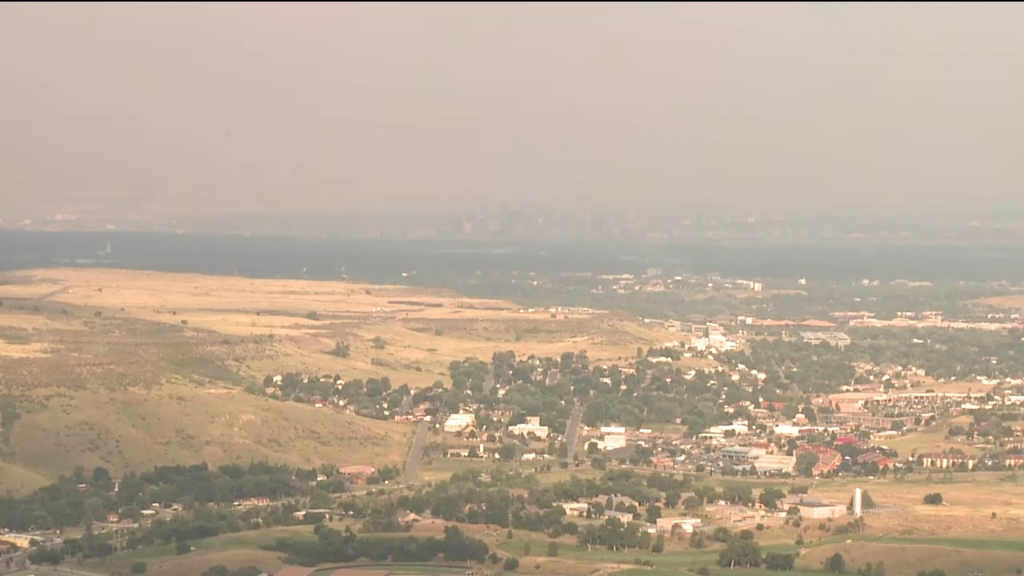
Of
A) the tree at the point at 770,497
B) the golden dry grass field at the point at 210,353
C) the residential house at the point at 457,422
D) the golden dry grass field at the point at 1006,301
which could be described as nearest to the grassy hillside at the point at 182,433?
the golden dry grass field at the point at 210,353

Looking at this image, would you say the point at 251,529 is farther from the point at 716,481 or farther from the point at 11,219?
the point at 11,219

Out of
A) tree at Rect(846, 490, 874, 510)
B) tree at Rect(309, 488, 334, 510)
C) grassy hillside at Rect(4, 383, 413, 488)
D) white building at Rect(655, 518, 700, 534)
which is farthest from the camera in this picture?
grassy hillside at Rect(4, 383, 413, 488)

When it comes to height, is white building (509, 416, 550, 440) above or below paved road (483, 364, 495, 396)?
below

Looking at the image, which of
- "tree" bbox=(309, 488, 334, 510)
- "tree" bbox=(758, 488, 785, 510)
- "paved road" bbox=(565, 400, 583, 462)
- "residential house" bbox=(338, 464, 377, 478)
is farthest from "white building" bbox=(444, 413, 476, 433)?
"tree" bbox=(758, 488, 785, 510)

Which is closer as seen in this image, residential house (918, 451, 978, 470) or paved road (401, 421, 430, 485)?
paved road (401, 421, 430, 485)

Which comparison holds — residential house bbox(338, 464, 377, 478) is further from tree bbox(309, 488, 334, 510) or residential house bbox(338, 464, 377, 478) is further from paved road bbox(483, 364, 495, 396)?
paved road bbox(483, 364, 495, 396)

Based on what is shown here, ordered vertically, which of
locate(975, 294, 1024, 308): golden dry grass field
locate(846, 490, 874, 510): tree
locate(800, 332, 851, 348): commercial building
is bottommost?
locate(846, 490, 874, 510): tree

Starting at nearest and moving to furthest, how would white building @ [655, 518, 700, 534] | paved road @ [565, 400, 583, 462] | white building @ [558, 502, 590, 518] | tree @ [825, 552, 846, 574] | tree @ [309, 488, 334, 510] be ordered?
1. tree @ [825, 552, 846, 574]
2. white building @ [655, 518, 700, 534]
3. white building @ [558, 502, 590, 518]
4. tree @ [309, 488, 334, 510]
5. paved road @ [565, 400, 583, 462]
